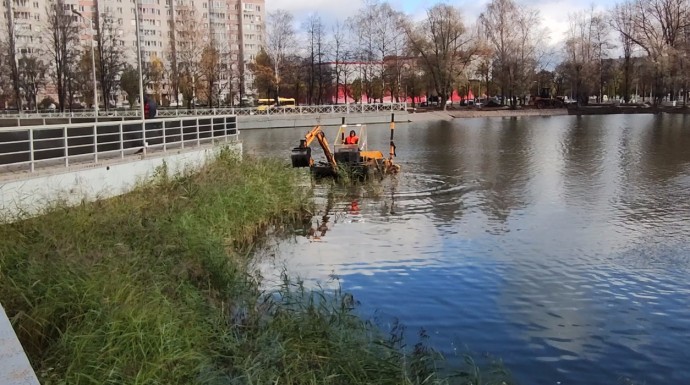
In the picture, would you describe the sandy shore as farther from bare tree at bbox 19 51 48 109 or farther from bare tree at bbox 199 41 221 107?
bare tree at bbox 19 51 48 109

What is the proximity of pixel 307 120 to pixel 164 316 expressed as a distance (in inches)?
2422

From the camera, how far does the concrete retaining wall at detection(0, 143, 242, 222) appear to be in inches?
479

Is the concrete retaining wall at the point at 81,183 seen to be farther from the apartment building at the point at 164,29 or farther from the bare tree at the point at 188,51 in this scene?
the apartment building at the point at 164,29

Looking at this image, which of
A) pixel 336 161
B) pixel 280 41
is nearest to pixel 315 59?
pixel 280 41

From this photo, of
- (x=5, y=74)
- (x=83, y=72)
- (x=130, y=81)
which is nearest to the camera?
(x=5, y=74)

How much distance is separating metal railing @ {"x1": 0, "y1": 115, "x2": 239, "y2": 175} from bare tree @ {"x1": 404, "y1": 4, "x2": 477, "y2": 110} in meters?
66.3

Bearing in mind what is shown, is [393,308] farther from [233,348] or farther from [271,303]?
[233,348]

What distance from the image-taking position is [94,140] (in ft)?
50.8

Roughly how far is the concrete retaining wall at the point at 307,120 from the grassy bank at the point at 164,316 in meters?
54.2

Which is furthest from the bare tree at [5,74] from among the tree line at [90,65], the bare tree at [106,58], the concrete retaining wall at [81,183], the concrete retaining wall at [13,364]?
the concrete retaining wall at [13,364]

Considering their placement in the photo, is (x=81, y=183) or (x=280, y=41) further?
(x=280, y=41)

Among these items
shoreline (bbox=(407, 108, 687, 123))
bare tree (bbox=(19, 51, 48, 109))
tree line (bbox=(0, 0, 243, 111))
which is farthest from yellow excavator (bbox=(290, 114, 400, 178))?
bare tree (bbox=(19, 51, 48, 109))

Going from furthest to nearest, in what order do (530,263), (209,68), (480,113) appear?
1. (480,113)
2. (209,68)
3. (530,263)

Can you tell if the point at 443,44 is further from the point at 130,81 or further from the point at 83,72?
the point at 83,72
